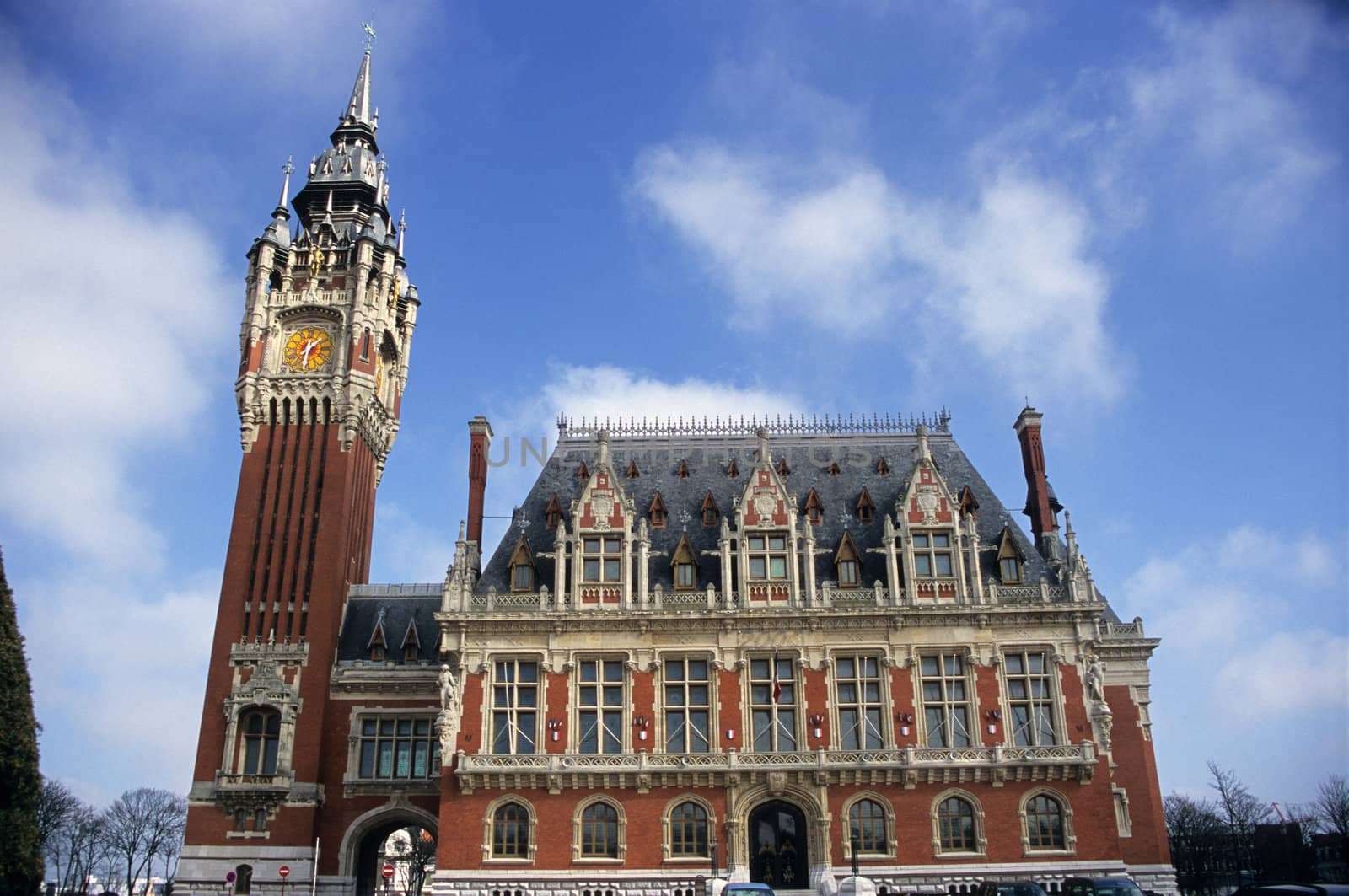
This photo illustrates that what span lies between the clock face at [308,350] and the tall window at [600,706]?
24.5 metres

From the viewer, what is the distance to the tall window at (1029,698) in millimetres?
44031

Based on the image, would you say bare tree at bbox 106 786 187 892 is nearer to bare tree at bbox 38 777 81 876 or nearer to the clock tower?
bare tree at bbox 38 777 81 876

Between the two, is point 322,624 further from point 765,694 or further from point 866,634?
point 866,634

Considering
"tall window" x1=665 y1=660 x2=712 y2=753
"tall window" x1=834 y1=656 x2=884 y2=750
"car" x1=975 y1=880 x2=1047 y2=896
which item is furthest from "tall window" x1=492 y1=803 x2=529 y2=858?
"car" x1=975 y1=880 x2=1047 y2=896

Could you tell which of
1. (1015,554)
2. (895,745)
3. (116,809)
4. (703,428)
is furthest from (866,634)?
(116,809)

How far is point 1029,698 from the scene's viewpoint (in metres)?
44.4

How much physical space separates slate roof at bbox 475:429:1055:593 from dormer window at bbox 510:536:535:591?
45 cm

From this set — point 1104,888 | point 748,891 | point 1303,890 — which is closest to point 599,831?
point 748,891

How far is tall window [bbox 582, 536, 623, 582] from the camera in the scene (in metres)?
46.4

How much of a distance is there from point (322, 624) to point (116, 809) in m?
65.2

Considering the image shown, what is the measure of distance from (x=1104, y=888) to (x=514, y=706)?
23.3 metres

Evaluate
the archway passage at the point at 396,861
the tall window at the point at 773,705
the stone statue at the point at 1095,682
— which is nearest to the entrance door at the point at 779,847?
the tall window at the point at 773,705

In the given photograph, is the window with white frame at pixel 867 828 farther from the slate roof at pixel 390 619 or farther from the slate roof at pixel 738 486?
the slate roof at pixel 390 619

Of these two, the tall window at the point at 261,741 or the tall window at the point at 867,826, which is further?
the tall window at the point at 261,741
